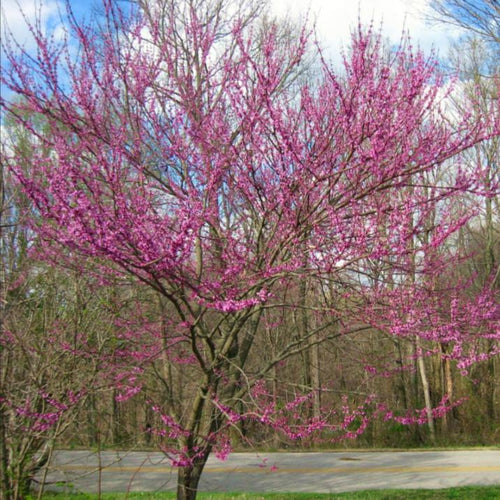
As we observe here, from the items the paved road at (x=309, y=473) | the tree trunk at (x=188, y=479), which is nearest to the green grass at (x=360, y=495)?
the paved road at (x=309, y=473)

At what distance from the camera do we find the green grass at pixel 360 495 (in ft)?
25.0

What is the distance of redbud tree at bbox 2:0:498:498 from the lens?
3.93 m

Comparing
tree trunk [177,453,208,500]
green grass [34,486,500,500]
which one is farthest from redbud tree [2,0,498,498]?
green grass [34,486,500,500]

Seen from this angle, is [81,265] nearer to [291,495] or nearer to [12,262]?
[12,262]

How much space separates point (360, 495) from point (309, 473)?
9.15ft

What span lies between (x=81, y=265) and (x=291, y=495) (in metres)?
5.29

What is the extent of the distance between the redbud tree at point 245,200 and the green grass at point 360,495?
9.95ft

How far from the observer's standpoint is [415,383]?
19219 mm

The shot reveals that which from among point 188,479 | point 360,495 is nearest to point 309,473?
point 360,495

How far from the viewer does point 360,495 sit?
26.2 ft

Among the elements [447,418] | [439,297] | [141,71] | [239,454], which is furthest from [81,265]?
[447,418]

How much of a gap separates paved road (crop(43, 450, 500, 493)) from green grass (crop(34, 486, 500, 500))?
0.40m

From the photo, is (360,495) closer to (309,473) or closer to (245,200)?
(309,473)

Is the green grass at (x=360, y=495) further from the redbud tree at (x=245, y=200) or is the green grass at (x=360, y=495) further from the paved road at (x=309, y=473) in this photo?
the redbud tree at (x=245, y=200)
